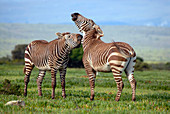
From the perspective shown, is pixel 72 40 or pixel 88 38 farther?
pixel 88 38

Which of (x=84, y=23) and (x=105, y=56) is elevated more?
(x=84, y=23)

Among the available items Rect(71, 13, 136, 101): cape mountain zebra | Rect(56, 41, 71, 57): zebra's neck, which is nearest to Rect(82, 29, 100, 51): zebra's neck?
Rect(71, 13, 136, 101): cape mountain zebra

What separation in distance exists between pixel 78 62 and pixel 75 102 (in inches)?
1962

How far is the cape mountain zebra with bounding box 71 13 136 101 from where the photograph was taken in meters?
12.8

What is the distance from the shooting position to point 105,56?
1329 cm

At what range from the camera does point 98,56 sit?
45.2 ft

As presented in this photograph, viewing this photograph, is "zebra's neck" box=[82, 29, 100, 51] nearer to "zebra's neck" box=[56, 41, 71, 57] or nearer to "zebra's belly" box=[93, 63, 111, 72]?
"zebra's neck" box=[56, 41, 71, 57]

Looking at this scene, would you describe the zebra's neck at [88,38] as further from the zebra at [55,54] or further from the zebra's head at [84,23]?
the zebra at [55,54]

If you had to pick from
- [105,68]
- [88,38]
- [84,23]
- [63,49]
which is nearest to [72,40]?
[63,49]

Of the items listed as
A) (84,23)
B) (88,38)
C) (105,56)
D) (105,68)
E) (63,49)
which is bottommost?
(105,68)

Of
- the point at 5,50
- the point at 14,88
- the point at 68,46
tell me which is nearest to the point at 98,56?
the point at 68,46

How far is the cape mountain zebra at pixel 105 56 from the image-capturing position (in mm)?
12812

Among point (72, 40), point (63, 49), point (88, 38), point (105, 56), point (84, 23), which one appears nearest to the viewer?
point (105, 56)

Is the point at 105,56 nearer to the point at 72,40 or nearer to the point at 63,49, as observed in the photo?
the point at 72,40
